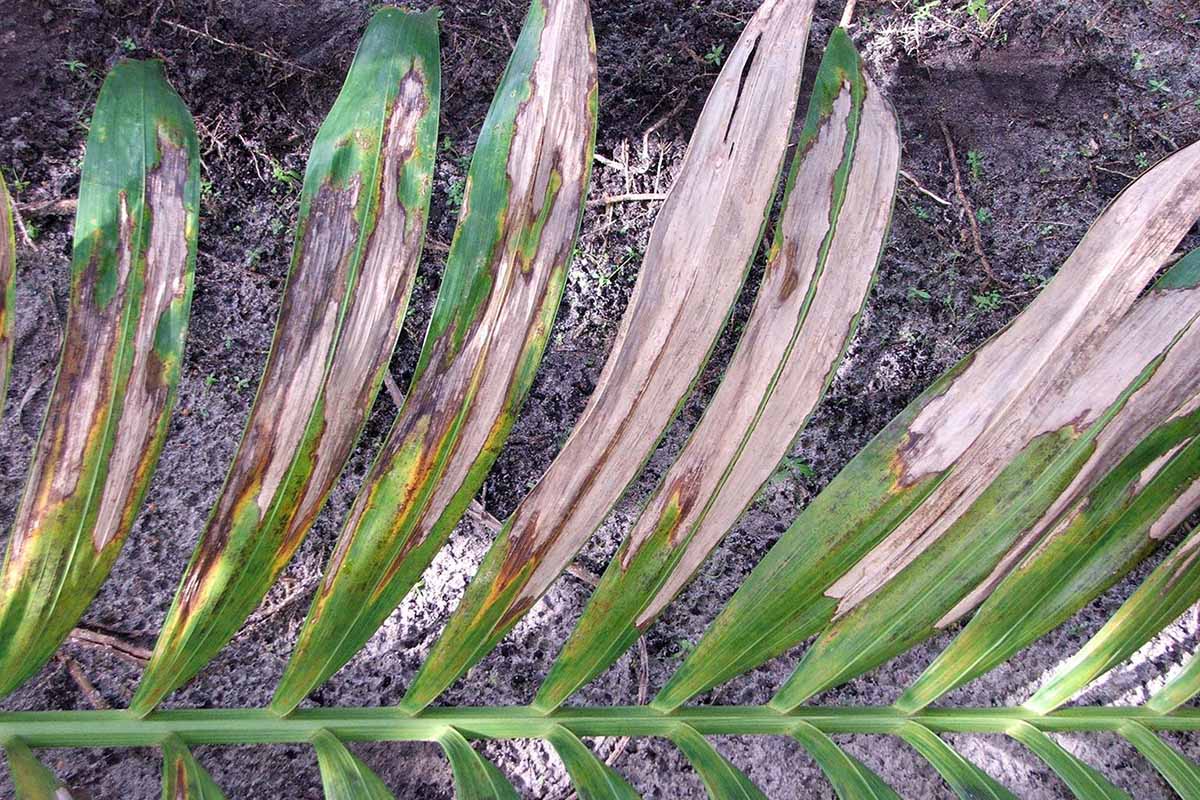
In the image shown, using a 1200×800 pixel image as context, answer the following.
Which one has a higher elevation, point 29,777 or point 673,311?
point 673,311

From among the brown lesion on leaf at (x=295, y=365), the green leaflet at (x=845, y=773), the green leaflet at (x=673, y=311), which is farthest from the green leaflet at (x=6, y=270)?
the green leaflet at (x=845, y=773)

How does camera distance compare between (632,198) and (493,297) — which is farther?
(632,198)

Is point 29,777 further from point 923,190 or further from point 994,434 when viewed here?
point 923,190

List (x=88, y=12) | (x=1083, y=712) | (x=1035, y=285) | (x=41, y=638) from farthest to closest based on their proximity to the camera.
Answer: (x=1035, y=285) → (x=88, y=12) → (x=1083, y=712) → (x=41, y=638)

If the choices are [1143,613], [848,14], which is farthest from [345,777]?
[848,14]

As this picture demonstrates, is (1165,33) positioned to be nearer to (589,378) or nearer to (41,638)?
(589,378)

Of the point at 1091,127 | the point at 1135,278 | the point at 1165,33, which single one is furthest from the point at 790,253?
the point at 1165,33
